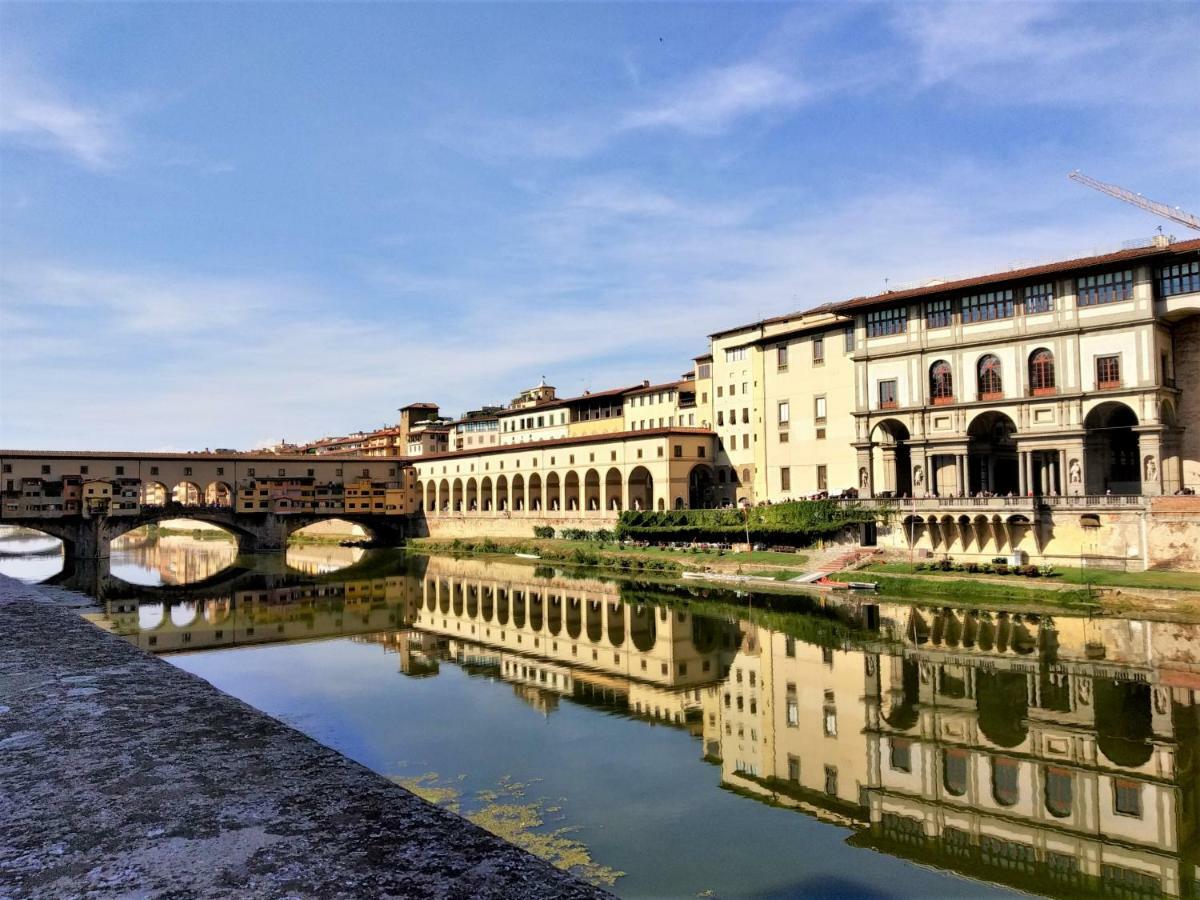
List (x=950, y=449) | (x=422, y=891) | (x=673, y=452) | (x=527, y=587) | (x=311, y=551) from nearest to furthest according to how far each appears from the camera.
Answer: (x=422, y=891) → (x=950, y=449) → (x=527, y=587) → (x=673, y=452) → (x=311, y=551)

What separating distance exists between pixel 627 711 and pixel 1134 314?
3442cm

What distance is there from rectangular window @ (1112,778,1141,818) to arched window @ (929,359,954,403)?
35.3m

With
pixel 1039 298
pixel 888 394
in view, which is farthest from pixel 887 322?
pixel 1039 298

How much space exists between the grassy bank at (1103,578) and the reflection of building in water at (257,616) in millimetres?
28787

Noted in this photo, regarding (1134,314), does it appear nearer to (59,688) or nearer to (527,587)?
(527,587)

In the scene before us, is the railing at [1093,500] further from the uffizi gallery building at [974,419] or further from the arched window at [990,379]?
the arched window at [990,379]

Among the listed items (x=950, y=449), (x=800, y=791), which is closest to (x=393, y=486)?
(x=950, y=449)

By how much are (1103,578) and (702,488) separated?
3609 cm

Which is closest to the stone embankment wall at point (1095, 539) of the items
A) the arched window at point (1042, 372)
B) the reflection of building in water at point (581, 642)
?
the arched window at point (1042, 372)

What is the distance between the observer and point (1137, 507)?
39.0m

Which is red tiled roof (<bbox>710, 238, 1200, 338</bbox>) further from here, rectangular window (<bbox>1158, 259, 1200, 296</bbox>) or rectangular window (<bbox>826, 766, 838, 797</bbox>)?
rectangular window (<bbox>826, 766, 838, 797</bbox>)

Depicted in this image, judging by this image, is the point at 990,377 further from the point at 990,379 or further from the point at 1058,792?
the point at 1058,792

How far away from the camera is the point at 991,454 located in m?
49.0

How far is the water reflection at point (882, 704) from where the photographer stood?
14.0 metres
